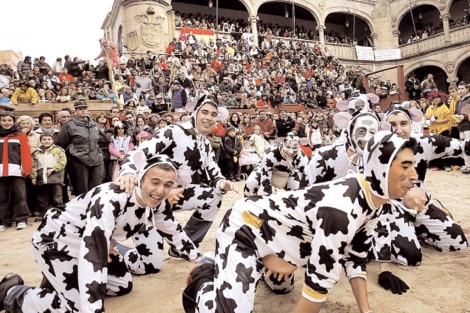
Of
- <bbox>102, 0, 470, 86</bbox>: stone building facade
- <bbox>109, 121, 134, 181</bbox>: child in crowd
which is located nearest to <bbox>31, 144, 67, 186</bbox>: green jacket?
<bbox>109, 121, 134, 181</bbox>: child in crowd

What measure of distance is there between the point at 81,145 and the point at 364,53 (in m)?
26.4

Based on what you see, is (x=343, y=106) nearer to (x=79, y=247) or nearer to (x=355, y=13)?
(x=79, y=247)

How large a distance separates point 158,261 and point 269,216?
1.84 metres

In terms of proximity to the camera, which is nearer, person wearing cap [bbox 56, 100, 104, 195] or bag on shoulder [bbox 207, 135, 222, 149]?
person wearing cap [bbox 56, 100, 104, 195]

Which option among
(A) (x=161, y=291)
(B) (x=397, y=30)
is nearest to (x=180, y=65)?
(A) (x=161, y=291)

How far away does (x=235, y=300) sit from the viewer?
2088 mm

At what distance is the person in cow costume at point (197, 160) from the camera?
13.1 feet

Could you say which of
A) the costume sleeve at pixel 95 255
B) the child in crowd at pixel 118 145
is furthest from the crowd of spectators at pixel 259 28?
the costume sleeve at pixel 95 255

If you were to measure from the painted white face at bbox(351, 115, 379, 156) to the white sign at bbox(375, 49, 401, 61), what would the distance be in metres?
27.8

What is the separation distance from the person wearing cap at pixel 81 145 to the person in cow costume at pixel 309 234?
4600mm

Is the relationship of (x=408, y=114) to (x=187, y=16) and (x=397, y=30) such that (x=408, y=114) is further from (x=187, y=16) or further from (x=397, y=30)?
(x=397, y=30)

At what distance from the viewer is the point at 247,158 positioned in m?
10.1

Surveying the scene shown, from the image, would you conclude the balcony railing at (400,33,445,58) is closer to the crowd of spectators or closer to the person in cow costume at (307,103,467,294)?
the crowd of spectators

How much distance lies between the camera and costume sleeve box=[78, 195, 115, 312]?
2.26m
